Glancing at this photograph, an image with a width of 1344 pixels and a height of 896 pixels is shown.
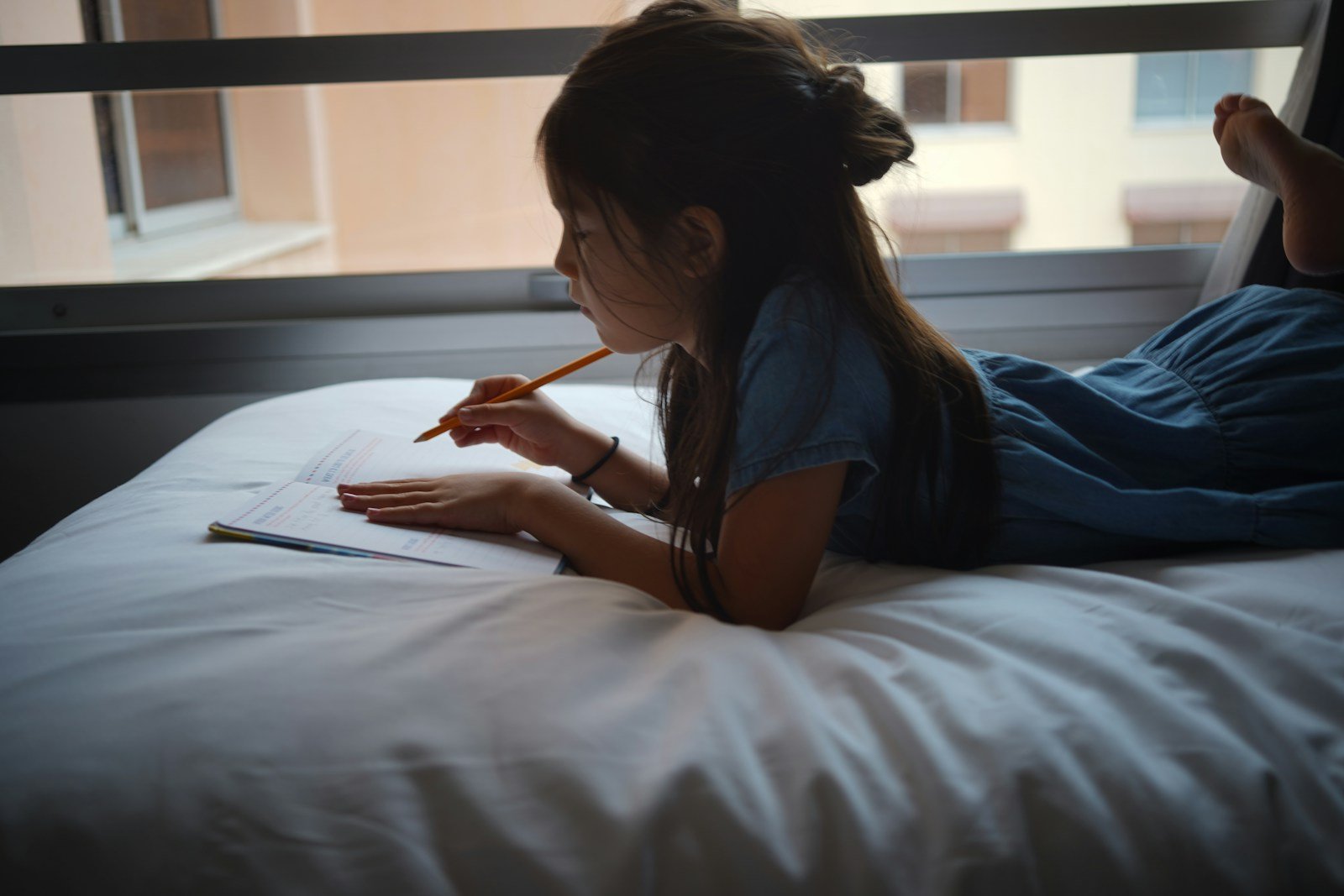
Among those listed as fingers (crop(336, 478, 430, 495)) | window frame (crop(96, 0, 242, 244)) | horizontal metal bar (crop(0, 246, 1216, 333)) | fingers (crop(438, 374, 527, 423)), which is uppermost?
window frame (crop(96, 0, 242, 244))

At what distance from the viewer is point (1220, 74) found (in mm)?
1597

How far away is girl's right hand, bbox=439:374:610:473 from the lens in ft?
3.06

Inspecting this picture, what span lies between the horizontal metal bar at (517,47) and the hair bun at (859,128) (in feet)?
2.31

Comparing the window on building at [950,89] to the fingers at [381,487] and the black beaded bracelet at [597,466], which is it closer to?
the black beaded bracelet at [597,466]

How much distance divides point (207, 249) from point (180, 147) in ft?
0.58

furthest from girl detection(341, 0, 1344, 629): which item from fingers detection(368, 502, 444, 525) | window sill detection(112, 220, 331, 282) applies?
window sill detection(112, 220, 331, 282)

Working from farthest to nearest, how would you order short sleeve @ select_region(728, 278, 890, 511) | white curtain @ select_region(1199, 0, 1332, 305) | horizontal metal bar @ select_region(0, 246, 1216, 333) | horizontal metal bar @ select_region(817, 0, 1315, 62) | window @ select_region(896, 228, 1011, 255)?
window @ select_region(896, 228, 1011, 255), horizontal metal bar @ select_region(0, 246, 1216, 333), horizontal metal bar @ select_region(817, 0, 1315, 62), white curtain @ select_region(1199, 0, 1332, 305), short sleeve @ select_region(728, 278, 890, 511)

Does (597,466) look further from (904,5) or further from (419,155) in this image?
(904,5)

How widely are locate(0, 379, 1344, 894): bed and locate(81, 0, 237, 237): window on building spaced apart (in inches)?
47.4

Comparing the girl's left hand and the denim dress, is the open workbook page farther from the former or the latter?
the denim dress

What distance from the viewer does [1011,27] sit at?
4.76 feet

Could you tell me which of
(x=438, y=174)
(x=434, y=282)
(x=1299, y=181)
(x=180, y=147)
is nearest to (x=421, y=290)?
(x=434, y=282)

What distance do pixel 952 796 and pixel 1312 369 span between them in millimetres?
591

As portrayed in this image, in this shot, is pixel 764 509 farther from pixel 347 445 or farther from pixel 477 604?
pixel 347 445
